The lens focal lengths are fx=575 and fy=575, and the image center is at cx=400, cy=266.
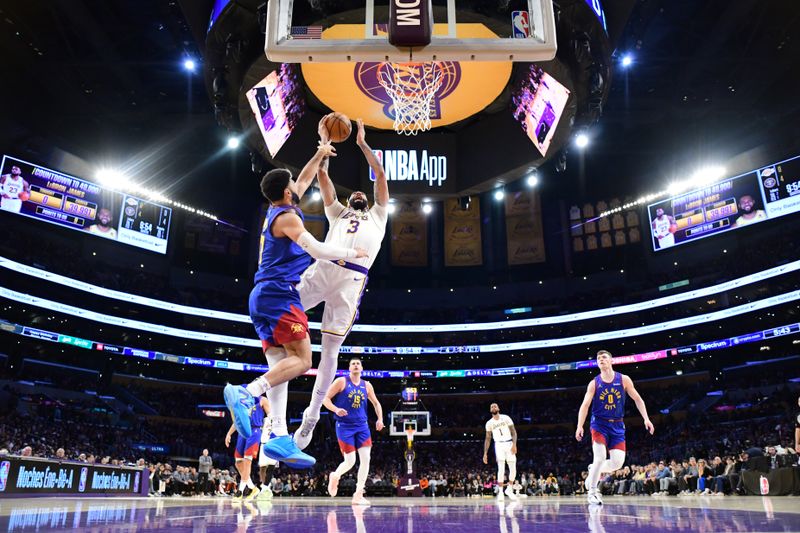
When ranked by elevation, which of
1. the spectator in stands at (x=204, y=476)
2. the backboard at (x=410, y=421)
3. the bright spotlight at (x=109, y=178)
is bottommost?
the spectator in stands at (x=204, y=476)

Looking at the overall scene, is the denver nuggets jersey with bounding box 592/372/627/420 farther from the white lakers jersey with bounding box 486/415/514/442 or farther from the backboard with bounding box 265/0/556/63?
the backboard with bounding box 265/0/556/63

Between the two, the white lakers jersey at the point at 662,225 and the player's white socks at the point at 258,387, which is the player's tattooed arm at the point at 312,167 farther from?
the white lakers jersey at the point at 662,225

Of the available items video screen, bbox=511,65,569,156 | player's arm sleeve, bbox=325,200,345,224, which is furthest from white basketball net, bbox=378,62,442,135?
player's arm sleeve, bbox=325,200,345,224

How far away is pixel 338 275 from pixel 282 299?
117 cm

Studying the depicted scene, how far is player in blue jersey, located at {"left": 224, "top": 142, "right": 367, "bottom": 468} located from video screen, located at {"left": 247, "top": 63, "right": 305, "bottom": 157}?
6320 millimetres

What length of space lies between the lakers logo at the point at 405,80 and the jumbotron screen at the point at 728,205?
91.7ft

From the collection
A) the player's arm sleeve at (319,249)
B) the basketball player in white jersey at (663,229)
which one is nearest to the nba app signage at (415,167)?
the player's arm sleeve at (319,249)

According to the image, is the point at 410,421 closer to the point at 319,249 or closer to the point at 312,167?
the point at 312,167

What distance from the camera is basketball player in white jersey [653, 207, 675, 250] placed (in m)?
36.7

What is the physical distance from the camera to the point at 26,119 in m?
29.4

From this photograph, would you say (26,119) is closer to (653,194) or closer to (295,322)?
(295,322)

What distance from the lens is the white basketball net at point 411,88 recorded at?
11602 mm

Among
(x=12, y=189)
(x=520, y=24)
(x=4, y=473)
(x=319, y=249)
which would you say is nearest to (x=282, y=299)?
(x=319, y=249)

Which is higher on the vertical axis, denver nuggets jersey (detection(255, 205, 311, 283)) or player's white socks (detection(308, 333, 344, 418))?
denver nuggets jersey (detection(255, 205, 311, 283))
